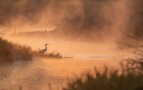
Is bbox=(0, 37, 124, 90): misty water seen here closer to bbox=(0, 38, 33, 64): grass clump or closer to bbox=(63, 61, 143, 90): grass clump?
bbox=(0, 38, 33, 64): grass clump

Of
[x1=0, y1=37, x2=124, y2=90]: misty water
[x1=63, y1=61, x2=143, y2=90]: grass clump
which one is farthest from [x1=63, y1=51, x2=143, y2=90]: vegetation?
[x1=0, y1=37, x2=124, y2=90]: misty water

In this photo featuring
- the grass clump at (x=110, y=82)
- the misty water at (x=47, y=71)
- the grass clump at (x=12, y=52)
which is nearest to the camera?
the grass clump at (x=110, y=82)

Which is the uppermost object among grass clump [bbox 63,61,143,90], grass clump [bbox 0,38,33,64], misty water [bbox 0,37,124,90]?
grass clump [bbox 0,38,33,64]

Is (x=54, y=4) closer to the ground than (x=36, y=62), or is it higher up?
higher up

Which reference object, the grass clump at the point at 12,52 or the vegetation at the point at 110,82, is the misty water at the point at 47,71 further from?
the vegetation at the point at 110,82

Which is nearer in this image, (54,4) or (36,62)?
(36,62)

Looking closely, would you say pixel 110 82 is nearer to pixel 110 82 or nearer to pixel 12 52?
pixel 110 82

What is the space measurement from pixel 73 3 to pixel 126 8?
8018 millimetres

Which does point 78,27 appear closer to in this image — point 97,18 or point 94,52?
point 97,18

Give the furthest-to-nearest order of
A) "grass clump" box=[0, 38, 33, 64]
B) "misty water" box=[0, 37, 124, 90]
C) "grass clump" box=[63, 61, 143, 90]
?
"grass clump" box=[0, 38, 33, 64] → "misty water" box=[0, 37, 124, 90] → "grass clump" box=[63, 61, 143, 90]

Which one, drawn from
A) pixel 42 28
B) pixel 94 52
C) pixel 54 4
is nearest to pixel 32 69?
pixel 94 52

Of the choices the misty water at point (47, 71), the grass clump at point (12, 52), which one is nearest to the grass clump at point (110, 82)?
the misty water at point (47, 71)

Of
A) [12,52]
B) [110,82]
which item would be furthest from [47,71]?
[110,82]

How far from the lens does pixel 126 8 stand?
40.5 metres
